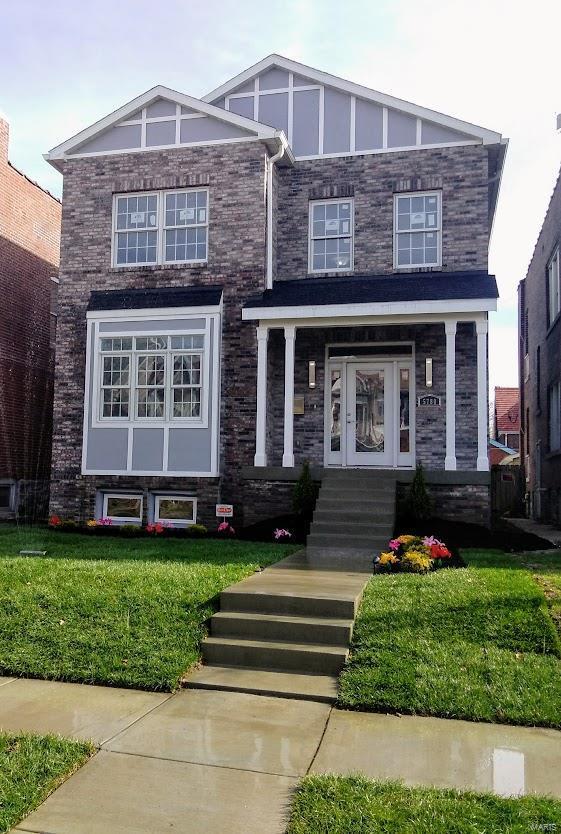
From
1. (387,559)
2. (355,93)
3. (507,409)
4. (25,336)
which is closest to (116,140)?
(355,93)

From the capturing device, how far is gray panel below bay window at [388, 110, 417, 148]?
14.0m

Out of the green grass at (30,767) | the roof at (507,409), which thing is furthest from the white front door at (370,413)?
the roof at (507,409)

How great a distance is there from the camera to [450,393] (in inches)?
475

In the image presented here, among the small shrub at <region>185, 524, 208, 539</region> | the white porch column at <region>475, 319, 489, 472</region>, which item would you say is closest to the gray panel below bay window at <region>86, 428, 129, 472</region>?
the small shrub at <region>185, 524, 208, 539</region>

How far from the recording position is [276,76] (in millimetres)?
14805

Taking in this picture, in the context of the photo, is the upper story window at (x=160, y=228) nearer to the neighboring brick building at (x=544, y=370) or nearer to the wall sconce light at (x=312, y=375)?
the wall sconce light at (x=312, y=375)

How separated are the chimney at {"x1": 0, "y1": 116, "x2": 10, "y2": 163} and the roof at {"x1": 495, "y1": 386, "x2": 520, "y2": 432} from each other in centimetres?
2443

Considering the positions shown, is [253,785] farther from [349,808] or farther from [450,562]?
[450,562]

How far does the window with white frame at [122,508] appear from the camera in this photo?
13492 millimetres

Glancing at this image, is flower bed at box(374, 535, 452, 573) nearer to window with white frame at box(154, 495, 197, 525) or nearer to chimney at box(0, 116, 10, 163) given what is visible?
window with white frame at box(154, 495, 197, 525)

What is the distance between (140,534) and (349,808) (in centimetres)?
888

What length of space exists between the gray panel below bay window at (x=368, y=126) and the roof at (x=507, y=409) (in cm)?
2115

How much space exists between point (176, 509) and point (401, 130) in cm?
860

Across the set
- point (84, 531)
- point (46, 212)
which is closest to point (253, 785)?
point (84, 531)
